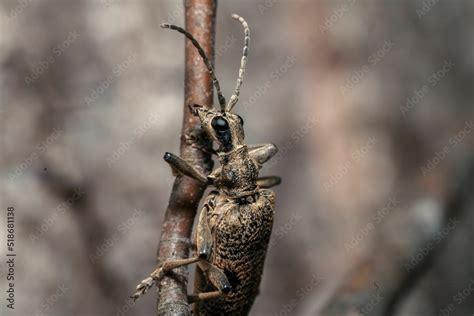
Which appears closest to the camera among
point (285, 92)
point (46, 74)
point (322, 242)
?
point (46, 74)

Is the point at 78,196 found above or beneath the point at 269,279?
above

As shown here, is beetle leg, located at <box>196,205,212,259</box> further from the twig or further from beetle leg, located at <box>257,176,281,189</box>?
beetle leg, located at <box>257,176,281,189</box>

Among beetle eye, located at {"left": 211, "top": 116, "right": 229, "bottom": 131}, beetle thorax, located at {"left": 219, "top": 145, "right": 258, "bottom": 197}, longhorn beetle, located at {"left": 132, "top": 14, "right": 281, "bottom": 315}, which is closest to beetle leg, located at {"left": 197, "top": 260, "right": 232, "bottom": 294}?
longhorn beetle, located at {"left": 132, "top": 14, "right": 281, "bottom": 315}

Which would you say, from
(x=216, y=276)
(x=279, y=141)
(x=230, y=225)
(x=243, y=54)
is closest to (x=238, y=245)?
(x=230, y=225)

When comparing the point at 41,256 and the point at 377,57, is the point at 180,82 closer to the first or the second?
the point at 41,256

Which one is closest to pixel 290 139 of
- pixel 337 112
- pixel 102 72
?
pixel 337 112

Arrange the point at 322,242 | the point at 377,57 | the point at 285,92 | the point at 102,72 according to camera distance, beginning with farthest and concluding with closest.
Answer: the point at 377,57
the point at 285,92
the point at 322,242
the point at 102,72

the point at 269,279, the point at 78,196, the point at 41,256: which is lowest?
the point at 269,279
